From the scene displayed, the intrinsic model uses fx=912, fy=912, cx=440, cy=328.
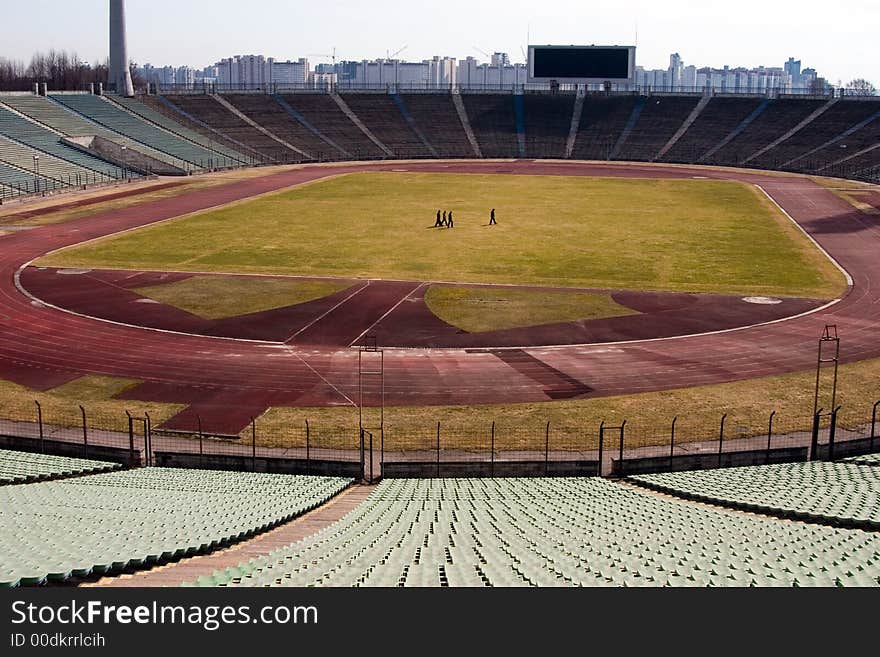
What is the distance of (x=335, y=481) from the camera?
30422 millimetres

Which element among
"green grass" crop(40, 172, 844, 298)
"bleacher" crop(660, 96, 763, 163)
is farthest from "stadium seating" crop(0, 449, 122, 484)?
"bleacher" crop(660, 96, 763, 163)

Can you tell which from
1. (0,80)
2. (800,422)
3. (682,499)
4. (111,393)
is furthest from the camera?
(0,80)

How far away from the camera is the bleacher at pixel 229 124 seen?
5940 inches

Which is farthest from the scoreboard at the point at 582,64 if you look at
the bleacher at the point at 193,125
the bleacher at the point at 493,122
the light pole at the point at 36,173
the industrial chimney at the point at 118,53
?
the light pole at the point at 36,173

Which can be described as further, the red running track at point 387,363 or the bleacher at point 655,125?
the bleacher at point 655,125

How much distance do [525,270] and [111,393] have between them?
111ft

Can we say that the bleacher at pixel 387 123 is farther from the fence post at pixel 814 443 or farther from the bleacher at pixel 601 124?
the fence post at pixel 814 443

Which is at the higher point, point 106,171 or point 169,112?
point 169,112

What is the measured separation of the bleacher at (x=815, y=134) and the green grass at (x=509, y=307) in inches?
3808

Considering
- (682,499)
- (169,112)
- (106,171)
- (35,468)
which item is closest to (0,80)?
(169,112)

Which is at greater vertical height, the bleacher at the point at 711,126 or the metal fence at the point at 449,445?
the bleacher at the point at 711,126

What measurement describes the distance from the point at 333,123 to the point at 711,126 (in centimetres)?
6879

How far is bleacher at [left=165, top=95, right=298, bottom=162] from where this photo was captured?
495ft
